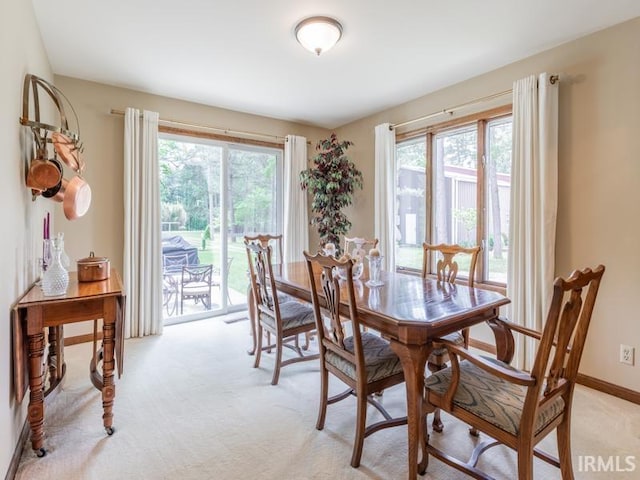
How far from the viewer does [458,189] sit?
3.52 metres

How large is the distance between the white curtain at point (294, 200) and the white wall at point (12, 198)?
2774 millimetres

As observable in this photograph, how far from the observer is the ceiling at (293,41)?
2.22 metres

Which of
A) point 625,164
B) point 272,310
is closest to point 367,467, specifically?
point 272,310

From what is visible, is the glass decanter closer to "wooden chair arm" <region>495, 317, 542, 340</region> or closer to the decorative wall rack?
the decorative wall rack

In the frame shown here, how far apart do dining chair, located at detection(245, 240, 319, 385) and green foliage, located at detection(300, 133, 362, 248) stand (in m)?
1.54

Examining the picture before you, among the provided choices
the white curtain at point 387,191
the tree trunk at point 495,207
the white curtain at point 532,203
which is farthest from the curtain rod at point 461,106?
the tree trunk at point 495,207

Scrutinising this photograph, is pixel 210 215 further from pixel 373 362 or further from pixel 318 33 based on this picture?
pixel 373 362

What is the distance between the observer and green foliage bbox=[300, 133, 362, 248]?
4219 mm

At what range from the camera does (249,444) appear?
1.90m

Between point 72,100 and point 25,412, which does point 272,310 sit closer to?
point 25,412

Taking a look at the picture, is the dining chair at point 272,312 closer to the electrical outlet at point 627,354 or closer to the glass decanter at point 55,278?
the glass decanter at point 55,278

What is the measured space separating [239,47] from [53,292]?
2.17 metres

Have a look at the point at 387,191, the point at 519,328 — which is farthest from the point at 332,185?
the point at 519,328

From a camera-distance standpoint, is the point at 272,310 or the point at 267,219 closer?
the point at 272,310
